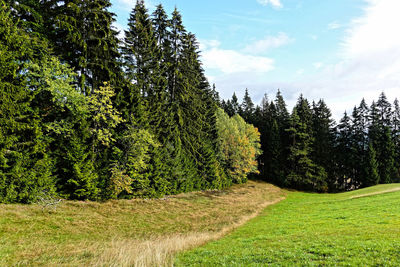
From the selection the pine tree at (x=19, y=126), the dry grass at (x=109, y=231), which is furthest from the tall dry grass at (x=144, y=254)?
the pine tree at (x=19, y=126)

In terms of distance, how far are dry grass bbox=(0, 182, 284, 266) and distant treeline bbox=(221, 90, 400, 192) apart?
40.8 meters

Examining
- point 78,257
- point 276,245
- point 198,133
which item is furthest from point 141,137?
point 198,133

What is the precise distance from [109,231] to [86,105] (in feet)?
34.2

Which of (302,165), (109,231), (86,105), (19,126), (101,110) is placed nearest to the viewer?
(19,126)

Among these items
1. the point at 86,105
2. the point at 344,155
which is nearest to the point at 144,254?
the point at 86,105

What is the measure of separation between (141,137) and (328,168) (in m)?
59.9

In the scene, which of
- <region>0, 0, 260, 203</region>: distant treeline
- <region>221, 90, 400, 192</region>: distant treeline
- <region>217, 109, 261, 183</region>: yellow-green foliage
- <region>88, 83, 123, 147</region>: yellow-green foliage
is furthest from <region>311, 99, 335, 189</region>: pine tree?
<region>88, 83, 123, 147</region>: yellow-green foliage

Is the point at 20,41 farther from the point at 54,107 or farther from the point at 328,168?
the point at 328,168

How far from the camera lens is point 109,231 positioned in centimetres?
1477

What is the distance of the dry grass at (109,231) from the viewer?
830 cm

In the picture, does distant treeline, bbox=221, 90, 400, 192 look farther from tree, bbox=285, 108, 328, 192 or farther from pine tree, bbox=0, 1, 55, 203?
pine tree, bbox=0, 1, 55, 203

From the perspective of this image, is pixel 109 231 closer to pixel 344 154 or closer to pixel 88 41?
pixel 88 41

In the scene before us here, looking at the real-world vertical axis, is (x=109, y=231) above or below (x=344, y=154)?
below

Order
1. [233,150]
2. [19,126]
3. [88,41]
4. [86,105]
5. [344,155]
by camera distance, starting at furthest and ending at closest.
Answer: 1. [344,155]
2. [233,150]
3. [88,41]
4. [86,105]
5. [19,126]
